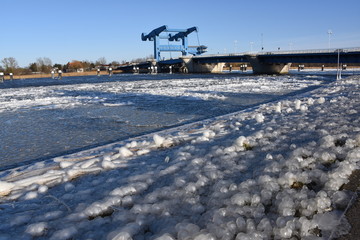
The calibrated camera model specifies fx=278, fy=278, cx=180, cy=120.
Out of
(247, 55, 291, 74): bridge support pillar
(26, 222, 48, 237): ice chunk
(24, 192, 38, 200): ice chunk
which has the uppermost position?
(247, 55, 291, 74): bridge support pillar

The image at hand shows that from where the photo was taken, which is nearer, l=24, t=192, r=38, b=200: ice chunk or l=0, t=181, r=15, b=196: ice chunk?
l=24, t=192, r=38, b=200: ice chunk

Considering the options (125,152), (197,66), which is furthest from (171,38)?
(125,152)

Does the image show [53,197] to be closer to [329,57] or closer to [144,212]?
[144,212]

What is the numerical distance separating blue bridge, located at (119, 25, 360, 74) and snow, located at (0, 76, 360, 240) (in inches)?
1453

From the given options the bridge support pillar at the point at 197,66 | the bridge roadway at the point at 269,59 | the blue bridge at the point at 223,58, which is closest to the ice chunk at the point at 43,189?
the bridge roadway at the point at 269,59

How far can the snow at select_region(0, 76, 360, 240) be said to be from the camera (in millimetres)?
2061

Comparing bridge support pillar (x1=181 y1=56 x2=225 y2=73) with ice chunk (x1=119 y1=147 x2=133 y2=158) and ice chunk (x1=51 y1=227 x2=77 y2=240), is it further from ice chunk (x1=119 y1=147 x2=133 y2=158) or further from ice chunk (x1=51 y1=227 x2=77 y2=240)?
ice chunk (x1=51 y1=227 x2=77 y2=240)

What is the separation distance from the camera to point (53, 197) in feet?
10.0

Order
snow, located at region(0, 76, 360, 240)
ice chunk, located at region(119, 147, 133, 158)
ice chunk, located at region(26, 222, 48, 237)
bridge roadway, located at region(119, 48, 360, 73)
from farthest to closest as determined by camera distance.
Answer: bridge roadway, located at region(119, 48, 360, 73) < ice chunk, located at region(119, 147, 133, 158) < ice chunk, located at region(26, 222, 48, 237) < snow, located at region(0, 76, 360, 240)

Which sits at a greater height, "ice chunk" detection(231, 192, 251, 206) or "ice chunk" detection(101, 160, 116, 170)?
"ice chunk" detection(231, 192, 251, 206)

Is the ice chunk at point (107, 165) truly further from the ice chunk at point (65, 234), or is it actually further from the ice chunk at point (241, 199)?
the ice chunk at point (241, 199)

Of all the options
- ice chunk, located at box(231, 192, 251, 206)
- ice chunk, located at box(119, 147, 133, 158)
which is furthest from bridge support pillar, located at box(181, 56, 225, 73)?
ice chunk, located at box(231, 192, 251, 206)

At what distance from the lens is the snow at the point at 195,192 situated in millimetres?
2061

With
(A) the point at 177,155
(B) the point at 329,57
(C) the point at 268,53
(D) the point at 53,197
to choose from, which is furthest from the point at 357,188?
(C) the point at 268,53
